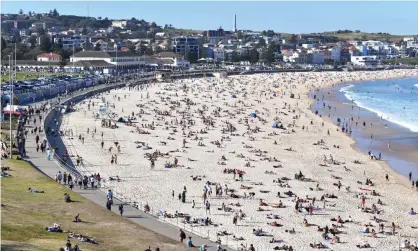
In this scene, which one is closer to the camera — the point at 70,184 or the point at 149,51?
the point at 70,184

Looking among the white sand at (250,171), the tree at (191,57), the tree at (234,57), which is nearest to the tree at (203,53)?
the tree at (234,57)

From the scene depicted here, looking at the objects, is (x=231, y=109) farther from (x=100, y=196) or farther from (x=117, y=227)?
(x=117, y=227)

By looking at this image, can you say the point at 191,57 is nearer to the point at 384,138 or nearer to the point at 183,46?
the point at 183,46

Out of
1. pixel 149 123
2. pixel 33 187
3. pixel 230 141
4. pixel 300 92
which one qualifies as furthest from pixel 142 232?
pixel 300 92

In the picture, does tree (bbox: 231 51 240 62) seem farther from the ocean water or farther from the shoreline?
the shoreline

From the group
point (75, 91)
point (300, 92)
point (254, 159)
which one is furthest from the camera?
point (300, 92)

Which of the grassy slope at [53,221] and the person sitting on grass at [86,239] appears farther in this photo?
the person sitting on grass at [86,239]

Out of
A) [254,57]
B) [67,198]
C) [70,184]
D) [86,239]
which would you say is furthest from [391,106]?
[254,57]

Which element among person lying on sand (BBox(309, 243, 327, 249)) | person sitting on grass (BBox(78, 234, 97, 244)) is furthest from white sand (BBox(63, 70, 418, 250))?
person sitting on grass (BBox(78, 234, 97, 244))

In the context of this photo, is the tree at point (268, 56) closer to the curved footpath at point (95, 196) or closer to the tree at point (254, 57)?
the tree at point (254, 57)
